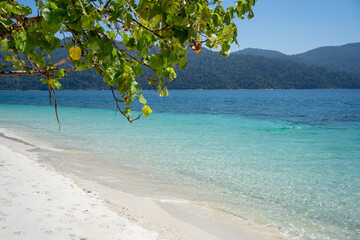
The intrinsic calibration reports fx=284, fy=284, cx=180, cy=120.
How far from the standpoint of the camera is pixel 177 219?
17.0 feet

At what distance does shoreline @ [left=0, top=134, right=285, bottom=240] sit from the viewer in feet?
15.2

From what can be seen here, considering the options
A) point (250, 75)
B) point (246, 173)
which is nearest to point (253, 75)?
point (250, 75)

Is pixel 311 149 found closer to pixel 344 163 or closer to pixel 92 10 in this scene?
pixel 344 163

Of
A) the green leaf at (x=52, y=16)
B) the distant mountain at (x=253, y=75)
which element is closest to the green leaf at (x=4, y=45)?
the green leaf at (x=52, y=16)

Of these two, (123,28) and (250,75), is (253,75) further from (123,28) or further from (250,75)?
(123,28)

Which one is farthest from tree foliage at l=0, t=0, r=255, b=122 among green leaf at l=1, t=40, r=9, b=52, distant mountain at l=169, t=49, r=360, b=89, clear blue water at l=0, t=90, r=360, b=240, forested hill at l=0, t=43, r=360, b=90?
distant mountain at l=169, t=49, r=360, b=89

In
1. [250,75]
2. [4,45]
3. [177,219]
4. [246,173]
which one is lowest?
[246,173]

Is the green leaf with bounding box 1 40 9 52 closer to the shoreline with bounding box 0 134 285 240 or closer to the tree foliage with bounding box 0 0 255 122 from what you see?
the tree foliage with bounding box 0 0 255 122

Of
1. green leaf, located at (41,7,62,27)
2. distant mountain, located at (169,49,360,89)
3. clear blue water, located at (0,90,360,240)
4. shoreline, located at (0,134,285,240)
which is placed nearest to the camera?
green leaf, located at (41,7,62,27)

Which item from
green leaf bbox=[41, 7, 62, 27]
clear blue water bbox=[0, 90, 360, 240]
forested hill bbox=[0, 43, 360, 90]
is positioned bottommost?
clear blue water bbox=[0, 90, 360, 240]

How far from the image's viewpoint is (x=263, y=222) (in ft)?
17.6

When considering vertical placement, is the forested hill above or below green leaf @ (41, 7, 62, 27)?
above

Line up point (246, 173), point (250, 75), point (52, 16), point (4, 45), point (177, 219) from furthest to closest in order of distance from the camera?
point (250, 75) < point (246, 173) < point (177, 219) < point (4, 45) < point (52, 16)

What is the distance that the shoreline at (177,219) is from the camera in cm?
463
